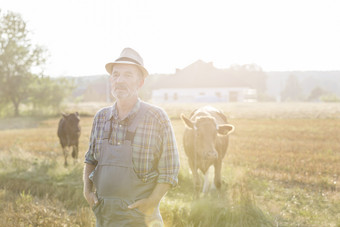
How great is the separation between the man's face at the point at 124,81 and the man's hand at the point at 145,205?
3.30ft

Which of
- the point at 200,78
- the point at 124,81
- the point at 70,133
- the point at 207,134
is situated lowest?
the point at 70,133

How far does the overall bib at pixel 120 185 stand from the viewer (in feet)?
9.44

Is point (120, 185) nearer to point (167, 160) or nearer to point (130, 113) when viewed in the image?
point (167, 160)

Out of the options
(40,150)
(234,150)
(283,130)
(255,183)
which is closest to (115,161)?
(255,183)

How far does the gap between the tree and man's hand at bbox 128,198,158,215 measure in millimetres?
34630

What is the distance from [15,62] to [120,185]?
3538 cm

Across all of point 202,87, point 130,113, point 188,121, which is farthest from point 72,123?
point 202,87

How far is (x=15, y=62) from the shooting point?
3356cm

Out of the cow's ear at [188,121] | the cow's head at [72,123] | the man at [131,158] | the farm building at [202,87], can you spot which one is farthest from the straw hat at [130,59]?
the farm building at [202,87]

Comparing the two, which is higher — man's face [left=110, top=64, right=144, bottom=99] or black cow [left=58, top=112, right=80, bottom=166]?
man's face [left=110, top=64, right=144, bottom=99]

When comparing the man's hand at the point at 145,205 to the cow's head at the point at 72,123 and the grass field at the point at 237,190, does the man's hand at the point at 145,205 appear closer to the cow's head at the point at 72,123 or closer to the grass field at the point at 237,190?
the grass field at the point at 237,190

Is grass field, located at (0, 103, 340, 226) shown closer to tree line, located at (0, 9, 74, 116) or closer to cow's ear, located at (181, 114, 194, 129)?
cow's ear, located at (181, 114, 194, 129)

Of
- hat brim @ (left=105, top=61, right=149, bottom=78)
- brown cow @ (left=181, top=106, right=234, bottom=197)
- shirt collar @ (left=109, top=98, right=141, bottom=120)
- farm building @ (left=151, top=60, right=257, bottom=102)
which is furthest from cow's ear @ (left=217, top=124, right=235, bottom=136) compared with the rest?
farm building @ (left=151, top=60, right=257, bottom=102)

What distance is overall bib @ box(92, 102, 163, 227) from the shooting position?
2.88 meters
